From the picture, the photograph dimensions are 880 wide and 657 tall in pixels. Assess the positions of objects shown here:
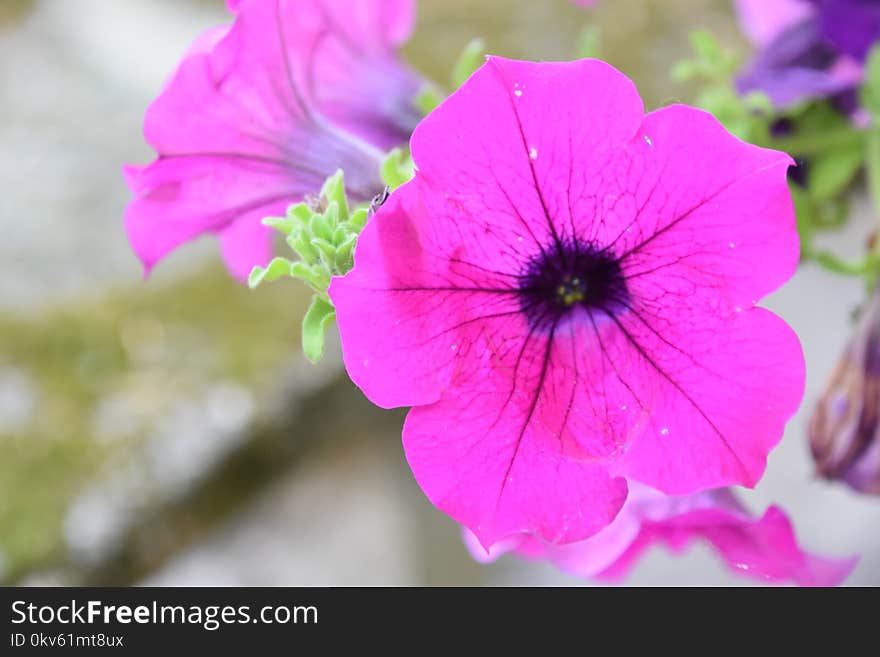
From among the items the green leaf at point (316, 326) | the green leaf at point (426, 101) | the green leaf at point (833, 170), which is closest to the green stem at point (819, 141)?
the green leaf at point (833, 170)

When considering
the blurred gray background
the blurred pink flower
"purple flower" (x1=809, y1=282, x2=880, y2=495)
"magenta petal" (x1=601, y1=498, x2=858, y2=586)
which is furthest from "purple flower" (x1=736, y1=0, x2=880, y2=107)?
the blurred gray background

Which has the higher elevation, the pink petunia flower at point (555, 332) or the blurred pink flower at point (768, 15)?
the blurred pink flower at point (768, 15)

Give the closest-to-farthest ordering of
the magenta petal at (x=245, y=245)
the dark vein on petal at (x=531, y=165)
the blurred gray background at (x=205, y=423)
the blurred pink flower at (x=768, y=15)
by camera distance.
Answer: the dark vein on petal at (x=531, y=165) < the magenta petal at (x=245, y=245) < the blurred pink flower at (x=768, y=15) < the blurred gray background at (x=205, y=423)

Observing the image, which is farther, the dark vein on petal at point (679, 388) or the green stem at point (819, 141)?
the green stem at point (819, 141)

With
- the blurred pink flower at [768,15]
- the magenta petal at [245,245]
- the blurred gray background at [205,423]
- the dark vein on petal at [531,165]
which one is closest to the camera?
the dark vein on petal at [531,165]

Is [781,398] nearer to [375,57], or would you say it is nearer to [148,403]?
[375,57]

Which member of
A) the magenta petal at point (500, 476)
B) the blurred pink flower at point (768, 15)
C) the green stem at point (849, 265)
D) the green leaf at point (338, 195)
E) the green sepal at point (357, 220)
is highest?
the blurred pink flower at point (768, 15)

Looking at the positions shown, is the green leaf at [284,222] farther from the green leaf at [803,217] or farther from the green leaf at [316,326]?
the green leaf at [803,217]
